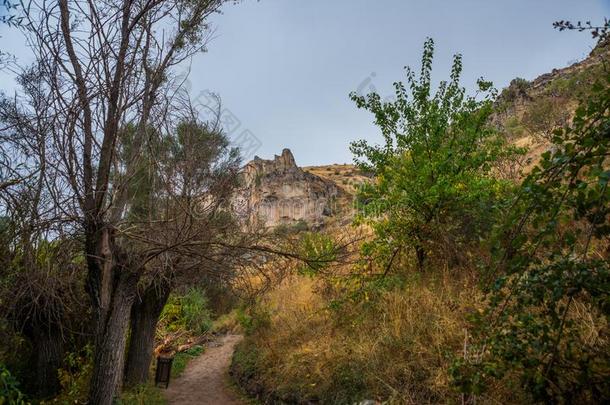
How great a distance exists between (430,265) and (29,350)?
8.50m

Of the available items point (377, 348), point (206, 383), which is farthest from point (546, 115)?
point (206, 383)

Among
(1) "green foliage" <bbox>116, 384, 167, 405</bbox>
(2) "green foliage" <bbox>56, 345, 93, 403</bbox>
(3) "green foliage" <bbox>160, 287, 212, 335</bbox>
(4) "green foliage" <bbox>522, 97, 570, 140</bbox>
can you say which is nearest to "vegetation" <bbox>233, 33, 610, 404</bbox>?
(1) "green foliage" <bbox>116, 384, 167, 405</bbox>

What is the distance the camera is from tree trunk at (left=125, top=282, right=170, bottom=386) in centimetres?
834

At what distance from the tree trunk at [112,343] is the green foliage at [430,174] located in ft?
12.0

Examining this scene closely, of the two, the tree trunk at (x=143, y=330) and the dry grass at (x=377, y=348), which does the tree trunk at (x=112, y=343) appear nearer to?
the dry grass at (x=377, y=348)

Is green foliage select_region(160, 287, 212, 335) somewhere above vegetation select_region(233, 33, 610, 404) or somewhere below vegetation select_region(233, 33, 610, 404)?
below

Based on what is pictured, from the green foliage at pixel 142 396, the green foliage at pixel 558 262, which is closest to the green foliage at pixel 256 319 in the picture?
the green foliage at pixel 142 396

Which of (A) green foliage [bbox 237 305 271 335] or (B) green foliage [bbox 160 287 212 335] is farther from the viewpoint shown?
(B) green foliage [bbox 160 287 212 335]

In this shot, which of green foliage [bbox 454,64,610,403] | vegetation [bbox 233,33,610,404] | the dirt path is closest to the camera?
green foliage [bbox 454,64,610,403]

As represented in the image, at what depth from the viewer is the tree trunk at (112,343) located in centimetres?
487

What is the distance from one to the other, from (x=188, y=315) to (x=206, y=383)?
20.4 feet

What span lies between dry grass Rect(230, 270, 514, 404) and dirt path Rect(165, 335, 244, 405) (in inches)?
39.9

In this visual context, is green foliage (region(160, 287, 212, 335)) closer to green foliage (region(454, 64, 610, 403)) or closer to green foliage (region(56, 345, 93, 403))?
green foliage (region(56, 345, 93, 403))

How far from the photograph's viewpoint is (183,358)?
12.9 metres
